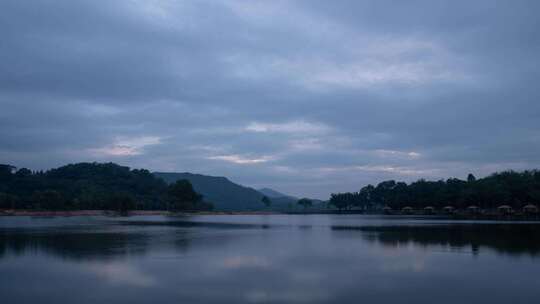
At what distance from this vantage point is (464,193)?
299ft

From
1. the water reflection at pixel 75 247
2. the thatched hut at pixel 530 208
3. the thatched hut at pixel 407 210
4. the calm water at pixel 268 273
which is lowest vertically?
the thatched hut at pixel 407 210

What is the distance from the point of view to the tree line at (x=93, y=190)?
100938 mm

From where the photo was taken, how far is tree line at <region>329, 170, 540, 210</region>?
82.0 meters

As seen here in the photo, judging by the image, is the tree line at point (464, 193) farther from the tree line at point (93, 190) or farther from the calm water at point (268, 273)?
the calm water at point (268, 273)

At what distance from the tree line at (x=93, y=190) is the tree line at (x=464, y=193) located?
52.3m

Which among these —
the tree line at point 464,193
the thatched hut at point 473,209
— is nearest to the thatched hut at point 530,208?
the tree line at point 464,193

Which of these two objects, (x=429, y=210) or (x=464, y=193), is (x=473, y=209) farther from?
(x=429, y=210)

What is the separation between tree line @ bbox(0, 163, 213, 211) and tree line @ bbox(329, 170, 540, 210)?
52.3 m

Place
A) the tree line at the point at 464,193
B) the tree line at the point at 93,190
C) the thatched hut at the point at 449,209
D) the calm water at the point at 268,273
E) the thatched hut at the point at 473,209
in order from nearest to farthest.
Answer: the calm water at the point at 268,273, the tree line at the point at 464,193, the thatched hut at the point at 473,209, the thatched hut at the point at 449,209, the tree line at the point at 93,190

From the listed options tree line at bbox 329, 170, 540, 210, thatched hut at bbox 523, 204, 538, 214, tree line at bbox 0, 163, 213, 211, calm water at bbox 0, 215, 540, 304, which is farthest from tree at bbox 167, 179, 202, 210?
calm water at bbox 0, 215, 540, 304

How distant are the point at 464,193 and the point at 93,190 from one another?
89705 millimetres

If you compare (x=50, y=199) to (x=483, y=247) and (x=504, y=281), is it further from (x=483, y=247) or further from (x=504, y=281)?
(x=504, y=281)

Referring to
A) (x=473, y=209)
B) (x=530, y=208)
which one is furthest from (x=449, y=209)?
(x=530, y=208)

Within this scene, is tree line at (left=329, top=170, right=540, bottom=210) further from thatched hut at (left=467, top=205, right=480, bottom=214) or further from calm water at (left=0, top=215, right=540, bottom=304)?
calm water at (left=0, top=215, right=540, bottom=304)
